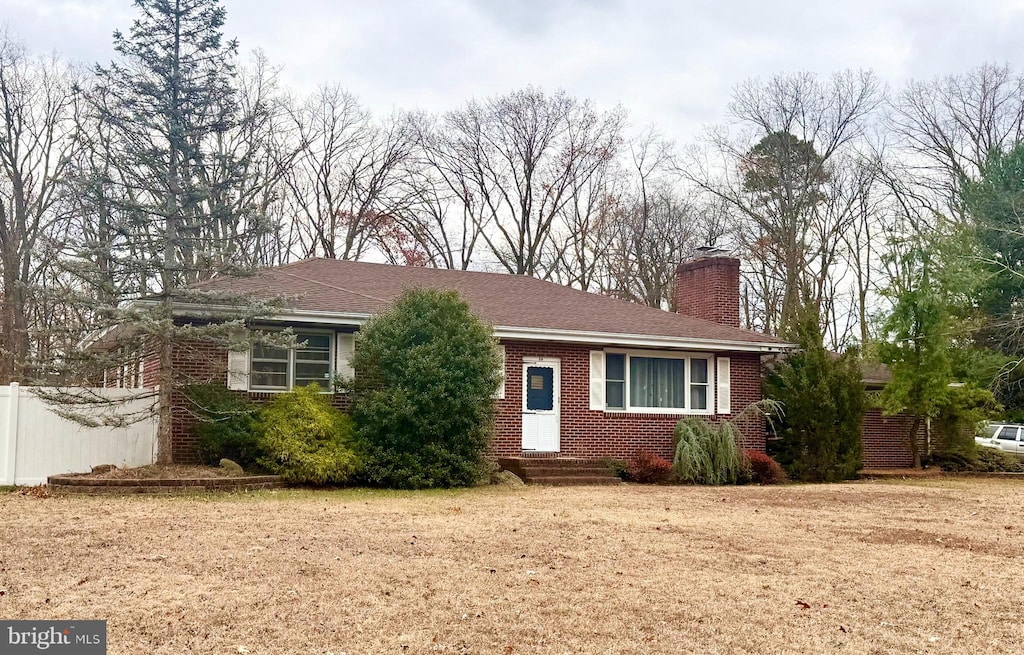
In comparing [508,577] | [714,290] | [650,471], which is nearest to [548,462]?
[650,471]

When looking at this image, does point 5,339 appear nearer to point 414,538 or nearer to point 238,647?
point 414,538

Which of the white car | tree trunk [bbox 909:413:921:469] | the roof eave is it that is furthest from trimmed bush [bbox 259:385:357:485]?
the white car

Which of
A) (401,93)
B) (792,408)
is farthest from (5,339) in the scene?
(792,408)

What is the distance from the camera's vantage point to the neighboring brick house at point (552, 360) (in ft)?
56.9

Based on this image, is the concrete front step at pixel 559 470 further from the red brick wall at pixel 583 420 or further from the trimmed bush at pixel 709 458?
the trimmed bush at pixel 709 458

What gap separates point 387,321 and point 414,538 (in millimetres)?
6737

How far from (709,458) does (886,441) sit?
6.78 m

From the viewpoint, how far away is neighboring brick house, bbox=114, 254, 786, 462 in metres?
17.3

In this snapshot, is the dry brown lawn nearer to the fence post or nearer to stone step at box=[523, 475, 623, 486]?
the fence post

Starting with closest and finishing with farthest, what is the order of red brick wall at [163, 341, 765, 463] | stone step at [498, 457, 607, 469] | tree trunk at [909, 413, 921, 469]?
1. stone step at [498, 457, 607, 469]
2. red brick wall at [163, 341, 765, 463]
3. tree trunk at [909, 413, 921, 469]

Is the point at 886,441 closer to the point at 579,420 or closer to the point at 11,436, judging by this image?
the point at 579,420

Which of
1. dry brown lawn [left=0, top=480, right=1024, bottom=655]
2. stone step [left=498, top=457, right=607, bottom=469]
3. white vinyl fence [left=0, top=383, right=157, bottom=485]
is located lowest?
dry brown lawn [left=0, top=480, right=1024, bottom=655]

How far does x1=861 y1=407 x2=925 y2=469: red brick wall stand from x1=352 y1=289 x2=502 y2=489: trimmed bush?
417 inches

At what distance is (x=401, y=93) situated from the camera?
36.0 meters
